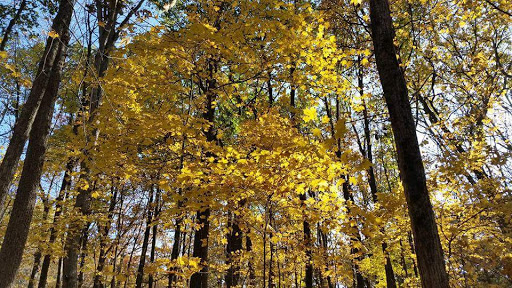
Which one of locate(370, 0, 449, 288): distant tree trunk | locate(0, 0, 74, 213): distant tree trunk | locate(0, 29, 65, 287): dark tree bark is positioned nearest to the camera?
locate(370, 0, 449, 288): distant tree trunk

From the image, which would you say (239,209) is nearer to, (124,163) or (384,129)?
(124,163)

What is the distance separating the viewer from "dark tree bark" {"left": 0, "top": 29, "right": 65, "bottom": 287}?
10.6 ft

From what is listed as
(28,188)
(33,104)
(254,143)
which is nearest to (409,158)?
(254,143)

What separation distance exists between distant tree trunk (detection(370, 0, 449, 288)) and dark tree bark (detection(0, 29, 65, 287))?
11.7ft

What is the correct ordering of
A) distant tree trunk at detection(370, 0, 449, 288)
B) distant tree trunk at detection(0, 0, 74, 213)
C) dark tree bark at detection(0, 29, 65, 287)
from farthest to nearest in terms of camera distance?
1. distant tree trunk at detection(0, 0, 74, 213)
2. dark tree bark at detection(0, 29, 65, 287)
3. distant tree trunk at detection(370, 0, 449, 288)

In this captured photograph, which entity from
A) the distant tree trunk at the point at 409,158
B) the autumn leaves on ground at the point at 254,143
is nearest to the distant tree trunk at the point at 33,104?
the autumn leaves on ground at the point at 254,143

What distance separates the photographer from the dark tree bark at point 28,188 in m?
3.24

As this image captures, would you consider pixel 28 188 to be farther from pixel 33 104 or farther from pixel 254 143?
pixel 254 143

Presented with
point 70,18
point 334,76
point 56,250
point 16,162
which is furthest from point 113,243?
point 334,76

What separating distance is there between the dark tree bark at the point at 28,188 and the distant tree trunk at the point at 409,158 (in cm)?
357

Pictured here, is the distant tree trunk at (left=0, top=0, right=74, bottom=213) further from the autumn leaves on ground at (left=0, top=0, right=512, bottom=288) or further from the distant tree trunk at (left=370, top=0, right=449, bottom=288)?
the distant tree trunk at (left=370, top=0, right=449, bottom=288)

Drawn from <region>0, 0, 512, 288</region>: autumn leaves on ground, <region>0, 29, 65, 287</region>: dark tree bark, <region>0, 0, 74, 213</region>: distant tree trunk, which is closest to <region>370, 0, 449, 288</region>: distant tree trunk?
<region>0, 0, 512, 288</region>: autumn leaves on ground

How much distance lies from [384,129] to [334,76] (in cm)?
873

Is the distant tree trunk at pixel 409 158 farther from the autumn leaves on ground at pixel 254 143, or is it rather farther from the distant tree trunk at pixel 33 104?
the distant tree trunk at pixel 33 104
